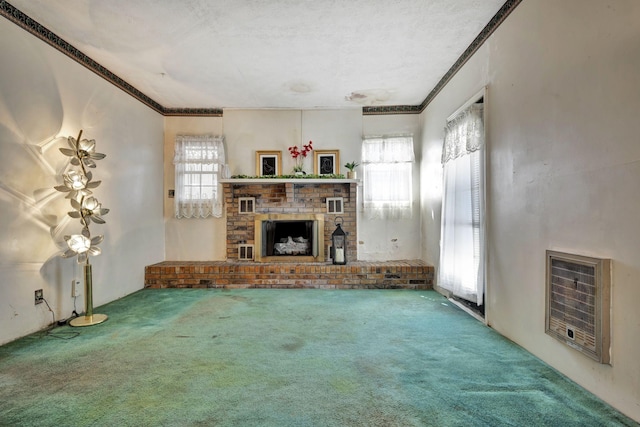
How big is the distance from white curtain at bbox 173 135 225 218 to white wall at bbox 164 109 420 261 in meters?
0.15

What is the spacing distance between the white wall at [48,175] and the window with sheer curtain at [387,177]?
3.34m

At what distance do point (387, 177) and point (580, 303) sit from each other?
3.32 metres

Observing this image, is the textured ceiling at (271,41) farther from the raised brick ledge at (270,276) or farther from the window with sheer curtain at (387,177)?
the raised brick ledge at (270,276)

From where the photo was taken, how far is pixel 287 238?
5.11m

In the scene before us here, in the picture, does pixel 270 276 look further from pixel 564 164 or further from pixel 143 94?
pixel 564 164

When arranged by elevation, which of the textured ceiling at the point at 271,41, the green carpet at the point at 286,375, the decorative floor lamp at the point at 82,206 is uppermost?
the textured ceiling at the point at 271,41

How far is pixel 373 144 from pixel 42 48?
397cm

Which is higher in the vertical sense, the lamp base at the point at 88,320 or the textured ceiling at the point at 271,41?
the textured ceiling at the point at 271,41

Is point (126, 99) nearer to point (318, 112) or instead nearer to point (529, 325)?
point (318, 112)

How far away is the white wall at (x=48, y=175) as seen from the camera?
2555mm

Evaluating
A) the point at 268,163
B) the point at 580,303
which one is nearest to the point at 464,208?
the point at 580,303

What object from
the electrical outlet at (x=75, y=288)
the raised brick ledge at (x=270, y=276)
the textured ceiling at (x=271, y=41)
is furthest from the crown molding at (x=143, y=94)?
the raised brick ledge at (x=270, y=276)

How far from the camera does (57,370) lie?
2104mm

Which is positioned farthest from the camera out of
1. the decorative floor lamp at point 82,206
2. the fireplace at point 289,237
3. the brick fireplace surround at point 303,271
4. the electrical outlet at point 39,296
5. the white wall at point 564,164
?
the fireplace at point 289,237
